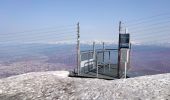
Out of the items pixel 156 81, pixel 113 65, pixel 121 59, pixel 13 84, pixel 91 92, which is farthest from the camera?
pixel 113 65

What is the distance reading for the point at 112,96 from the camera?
24.9 metres

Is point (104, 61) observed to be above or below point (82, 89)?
above

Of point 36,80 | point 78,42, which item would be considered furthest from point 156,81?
point 78,42

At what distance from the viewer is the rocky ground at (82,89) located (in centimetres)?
2477

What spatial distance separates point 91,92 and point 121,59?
8.12 metres

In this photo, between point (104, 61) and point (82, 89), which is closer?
point (82, 89)

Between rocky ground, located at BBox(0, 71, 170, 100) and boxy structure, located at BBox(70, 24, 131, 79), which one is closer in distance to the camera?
rocky ground, located at BBox(0, 71, 170, 100)

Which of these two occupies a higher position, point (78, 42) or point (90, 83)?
point (78, 42)

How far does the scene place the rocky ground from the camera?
24.8 m

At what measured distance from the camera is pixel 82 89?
26750 mm

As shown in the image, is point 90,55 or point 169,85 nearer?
point 169,85

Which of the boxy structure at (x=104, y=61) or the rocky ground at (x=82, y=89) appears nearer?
the rocky ground at (x=82, y=89)

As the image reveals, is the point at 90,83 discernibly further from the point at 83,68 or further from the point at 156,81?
the point at 83,68

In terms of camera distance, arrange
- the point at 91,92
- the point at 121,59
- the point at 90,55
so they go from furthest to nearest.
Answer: the point at 90,55, the point at 121,59, the point at 91,92
